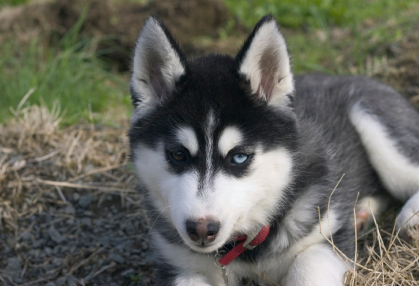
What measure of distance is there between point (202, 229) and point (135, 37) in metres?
3.80

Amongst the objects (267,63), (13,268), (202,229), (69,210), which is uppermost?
(267,63)

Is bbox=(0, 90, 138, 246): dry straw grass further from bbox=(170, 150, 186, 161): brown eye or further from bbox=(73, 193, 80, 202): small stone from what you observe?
bbox=(170, 150, 186, 161): brown eye

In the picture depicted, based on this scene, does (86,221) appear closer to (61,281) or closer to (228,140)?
(61,281)

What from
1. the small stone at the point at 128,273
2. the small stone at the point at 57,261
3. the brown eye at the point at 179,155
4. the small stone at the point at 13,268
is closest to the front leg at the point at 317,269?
the brown eye at the point at 179,155

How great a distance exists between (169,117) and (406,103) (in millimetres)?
2293

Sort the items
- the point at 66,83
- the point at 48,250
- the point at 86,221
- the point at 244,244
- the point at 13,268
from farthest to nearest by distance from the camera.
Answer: the point at 66,83
the point at 86,221
the point at 48,250
the point at 13,268
the point at 244,244

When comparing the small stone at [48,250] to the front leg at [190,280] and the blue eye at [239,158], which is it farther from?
the blue eye at [239,158]

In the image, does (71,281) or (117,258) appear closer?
(71,281)

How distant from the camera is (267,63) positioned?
2.62 meters

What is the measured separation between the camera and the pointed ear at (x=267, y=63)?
95.0 inches

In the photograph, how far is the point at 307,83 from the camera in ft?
13.1

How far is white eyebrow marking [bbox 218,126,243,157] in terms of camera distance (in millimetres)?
2424

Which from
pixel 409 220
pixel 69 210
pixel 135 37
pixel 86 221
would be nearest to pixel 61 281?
pixel 86 221

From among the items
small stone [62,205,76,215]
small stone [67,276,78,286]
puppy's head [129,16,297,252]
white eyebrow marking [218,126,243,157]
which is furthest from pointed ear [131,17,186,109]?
small stone [62,205,76,215]
